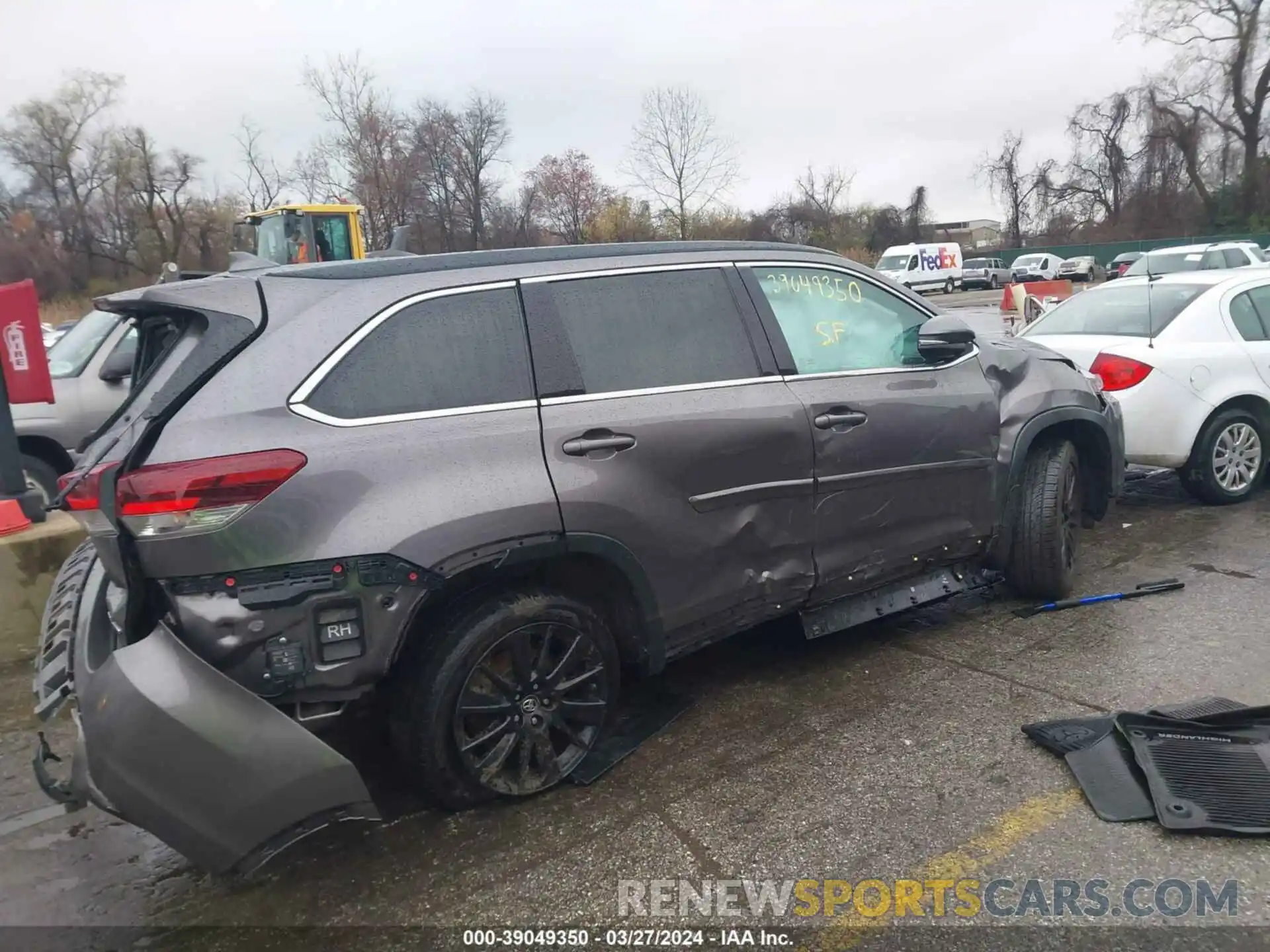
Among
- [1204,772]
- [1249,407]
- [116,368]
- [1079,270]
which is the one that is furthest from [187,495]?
[1079,270]

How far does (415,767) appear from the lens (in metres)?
3.01

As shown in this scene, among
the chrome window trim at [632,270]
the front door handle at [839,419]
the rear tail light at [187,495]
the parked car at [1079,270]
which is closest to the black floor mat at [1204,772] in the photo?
the front door handle at [839,419]

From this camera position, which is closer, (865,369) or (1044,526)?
(865,369)

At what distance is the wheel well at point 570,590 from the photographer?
2.98 m

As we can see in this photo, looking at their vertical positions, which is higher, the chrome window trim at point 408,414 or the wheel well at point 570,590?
the chrome window trim at point 408,414

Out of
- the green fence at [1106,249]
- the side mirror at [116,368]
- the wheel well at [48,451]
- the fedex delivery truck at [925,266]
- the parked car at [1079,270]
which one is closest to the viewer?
the side mirror at [116,368]

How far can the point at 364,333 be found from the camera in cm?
292

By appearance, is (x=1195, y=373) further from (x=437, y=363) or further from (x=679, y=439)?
(x=437, y=363)

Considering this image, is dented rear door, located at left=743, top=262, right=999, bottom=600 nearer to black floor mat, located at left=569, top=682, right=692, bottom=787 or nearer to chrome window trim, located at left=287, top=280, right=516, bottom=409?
black floor mat, located at left=569, top=682, right=692, bottom=787

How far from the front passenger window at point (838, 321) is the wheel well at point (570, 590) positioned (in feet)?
4.07

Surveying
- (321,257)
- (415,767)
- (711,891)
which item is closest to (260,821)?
(415,767)

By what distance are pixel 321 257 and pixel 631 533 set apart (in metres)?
15.2

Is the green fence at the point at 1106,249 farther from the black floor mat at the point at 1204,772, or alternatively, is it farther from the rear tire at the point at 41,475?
the rear tire at the point at 41,475

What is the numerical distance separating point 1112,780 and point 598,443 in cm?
209
